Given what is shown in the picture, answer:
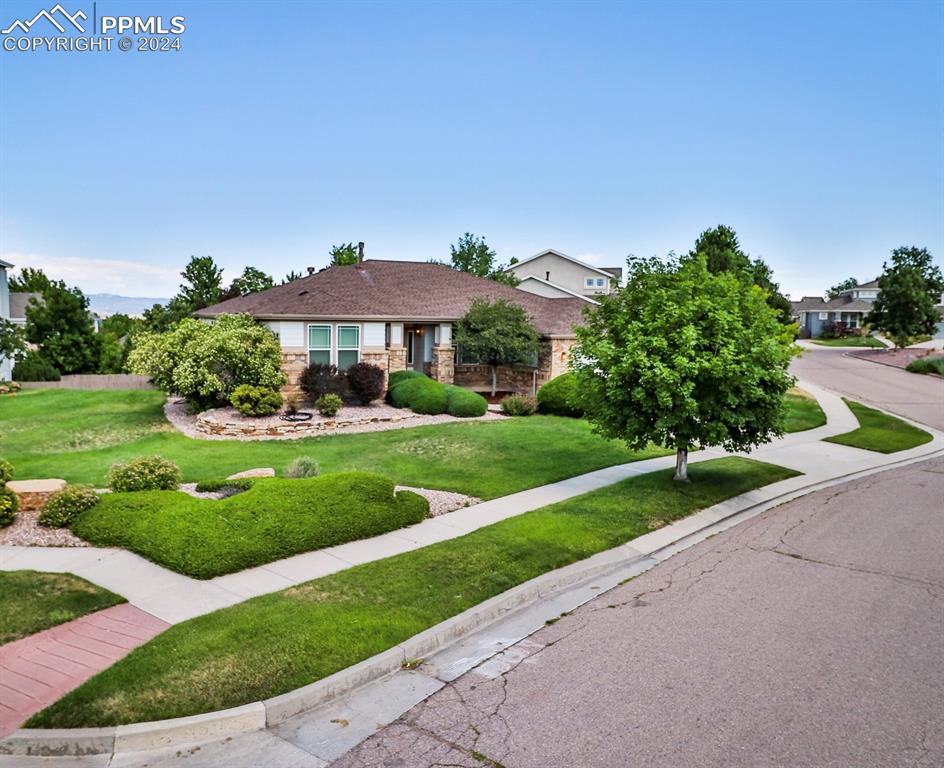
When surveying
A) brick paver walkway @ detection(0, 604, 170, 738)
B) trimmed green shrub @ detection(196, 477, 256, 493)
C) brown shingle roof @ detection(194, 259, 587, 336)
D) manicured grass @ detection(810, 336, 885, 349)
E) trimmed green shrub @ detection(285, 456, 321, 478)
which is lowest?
brick paver walkway @ detection(0, 604, 170, 738)

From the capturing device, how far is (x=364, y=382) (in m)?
22.8

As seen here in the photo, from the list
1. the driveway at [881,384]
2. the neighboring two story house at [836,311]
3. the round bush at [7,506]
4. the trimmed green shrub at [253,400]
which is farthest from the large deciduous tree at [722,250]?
the neighboring two story house at [836,311]

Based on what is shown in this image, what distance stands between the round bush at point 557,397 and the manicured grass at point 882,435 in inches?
313

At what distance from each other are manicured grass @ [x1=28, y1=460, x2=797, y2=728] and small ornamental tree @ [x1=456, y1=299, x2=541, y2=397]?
46.2 feet

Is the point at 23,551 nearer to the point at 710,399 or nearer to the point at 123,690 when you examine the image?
the point at 123,690

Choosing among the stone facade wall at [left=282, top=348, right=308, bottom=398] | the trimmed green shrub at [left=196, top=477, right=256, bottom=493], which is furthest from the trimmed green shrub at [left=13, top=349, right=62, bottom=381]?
the trimmed green shrub at [left=196, top=477, right=256, bottom=493]

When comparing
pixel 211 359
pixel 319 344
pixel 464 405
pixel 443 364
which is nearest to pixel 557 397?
pixel 464 405

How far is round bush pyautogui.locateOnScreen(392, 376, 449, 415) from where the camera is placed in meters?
22.8

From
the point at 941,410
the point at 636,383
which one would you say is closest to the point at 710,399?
the point at 636,383

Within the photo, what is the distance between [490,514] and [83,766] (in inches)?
292

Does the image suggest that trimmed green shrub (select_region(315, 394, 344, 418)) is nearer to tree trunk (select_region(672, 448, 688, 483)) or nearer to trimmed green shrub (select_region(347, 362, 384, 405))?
A: trimmed green shrub (select_region(347, 362, 384, 405))

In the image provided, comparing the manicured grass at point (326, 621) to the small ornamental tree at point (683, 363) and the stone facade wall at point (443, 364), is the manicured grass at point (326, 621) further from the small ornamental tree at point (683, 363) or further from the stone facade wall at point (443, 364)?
the stone facade wall at point (443, 364)

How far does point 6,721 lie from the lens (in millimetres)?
5449

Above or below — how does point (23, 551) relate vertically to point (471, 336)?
below
